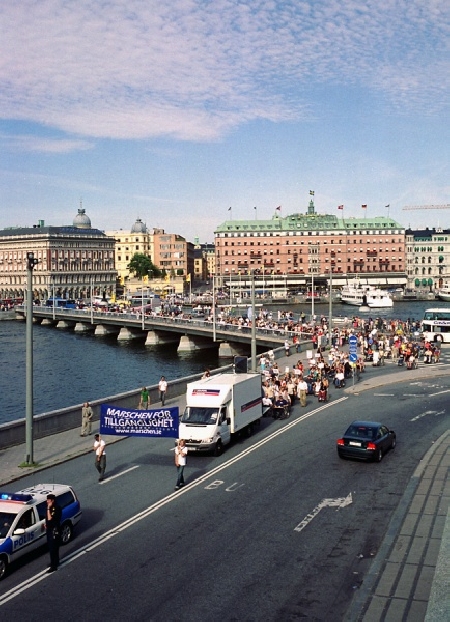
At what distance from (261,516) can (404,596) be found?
5.75 m

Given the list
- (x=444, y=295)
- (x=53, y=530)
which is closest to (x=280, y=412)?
(x=53, y=530)

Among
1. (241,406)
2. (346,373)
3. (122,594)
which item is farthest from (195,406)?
(346,373)

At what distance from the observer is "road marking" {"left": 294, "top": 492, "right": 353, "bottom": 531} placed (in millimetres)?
18816

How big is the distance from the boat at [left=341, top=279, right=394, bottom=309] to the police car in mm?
146992

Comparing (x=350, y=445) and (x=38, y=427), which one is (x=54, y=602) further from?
(x=38, y=427)

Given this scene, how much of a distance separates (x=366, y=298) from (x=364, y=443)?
493 feet

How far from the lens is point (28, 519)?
1647 cm

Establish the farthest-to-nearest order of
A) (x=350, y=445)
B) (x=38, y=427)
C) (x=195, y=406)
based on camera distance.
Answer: (x=38, y=427) < (x=195, y=406) < (x=350, y=445)

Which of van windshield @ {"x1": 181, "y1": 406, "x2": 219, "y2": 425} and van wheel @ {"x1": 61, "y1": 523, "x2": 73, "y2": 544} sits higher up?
van windshield @ {"x1": 181, "y1": 406, "x2": 219, "y2": 425}

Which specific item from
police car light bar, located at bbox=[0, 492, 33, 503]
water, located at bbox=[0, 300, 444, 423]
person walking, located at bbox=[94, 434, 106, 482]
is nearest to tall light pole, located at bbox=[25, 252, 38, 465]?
person walking, located at bbox=[94, 434, 106, 482]

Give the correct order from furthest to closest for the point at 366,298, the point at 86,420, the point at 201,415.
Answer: the point at 366,298 < the point at 86,420 < the point at 201,415

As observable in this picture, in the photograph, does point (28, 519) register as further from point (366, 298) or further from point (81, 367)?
point (366, 298)

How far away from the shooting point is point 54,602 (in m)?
14.2

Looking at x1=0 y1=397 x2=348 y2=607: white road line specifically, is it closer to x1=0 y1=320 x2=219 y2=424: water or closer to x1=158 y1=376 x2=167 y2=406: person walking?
x1=158 y1=376 x2=167 y2=406: person walking
